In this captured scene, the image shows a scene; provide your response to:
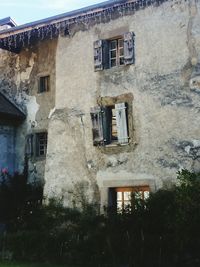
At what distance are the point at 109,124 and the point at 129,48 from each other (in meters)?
2.41

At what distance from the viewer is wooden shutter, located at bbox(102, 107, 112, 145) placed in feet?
47.0

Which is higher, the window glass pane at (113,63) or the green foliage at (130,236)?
the window glass pane at (113,63)

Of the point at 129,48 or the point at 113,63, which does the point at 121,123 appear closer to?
the point at 113,63

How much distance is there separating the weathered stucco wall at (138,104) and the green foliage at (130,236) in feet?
3.14

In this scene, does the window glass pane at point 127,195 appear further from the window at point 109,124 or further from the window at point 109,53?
the window at point 109,53

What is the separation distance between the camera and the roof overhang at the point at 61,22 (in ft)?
45.8

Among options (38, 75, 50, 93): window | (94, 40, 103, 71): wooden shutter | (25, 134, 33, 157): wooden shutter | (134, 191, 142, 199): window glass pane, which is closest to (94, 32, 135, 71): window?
(94, 40, 103, 71): wooden shutter

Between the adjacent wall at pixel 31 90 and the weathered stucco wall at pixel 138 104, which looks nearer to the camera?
the weathered stucco wall at pixel 138 104

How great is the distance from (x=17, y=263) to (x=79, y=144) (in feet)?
14.3

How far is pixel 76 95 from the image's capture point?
49.4 ft

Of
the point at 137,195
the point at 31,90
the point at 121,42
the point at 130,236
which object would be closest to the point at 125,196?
the point at 137,195

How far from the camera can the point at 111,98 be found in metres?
14.3

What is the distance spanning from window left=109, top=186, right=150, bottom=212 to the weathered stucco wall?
9.2 inches

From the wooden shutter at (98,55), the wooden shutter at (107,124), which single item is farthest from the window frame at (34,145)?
the wooden shutter at (98,55)
